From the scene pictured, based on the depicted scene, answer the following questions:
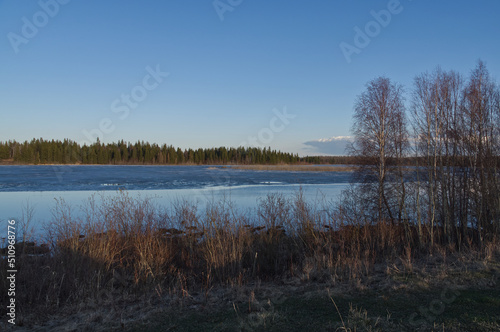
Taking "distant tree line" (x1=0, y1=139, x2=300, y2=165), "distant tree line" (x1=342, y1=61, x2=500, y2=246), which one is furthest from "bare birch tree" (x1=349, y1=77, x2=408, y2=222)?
"distant tree line" (x1=0, y1=139, x2=300, y2=165)

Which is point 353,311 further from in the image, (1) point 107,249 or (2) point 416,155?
(2) point 416,155

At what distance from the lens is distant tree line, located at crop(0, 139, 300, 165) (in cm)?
8269

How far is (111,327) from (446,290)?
17.2 feet

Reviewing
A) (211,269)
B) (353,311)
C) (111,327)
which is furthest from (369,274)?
(111,327)

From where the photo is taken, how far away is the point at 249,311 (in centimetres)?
518

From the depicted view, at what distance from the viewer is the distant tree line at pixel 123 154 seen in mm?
82688

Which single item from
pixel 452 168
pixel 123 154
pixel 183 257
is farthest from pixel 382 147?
pixel 123 154

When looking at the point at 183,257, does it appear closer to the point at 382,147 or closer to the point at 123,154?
the point at 382,147

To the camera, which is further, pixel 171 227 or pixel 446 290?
pixel 171 227

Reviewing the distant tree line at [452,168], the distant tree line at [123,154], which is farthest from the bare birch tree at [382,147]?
the distant tree line at [123,154]

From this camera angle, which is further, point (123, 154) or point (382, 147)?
point (123, 154)

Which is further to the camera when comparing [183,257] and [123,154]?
[123,154]

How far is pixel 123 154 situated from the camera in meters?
99.2

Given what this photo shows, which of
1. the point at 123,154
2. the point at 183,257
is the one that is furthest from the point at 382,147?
the point at 123,154
